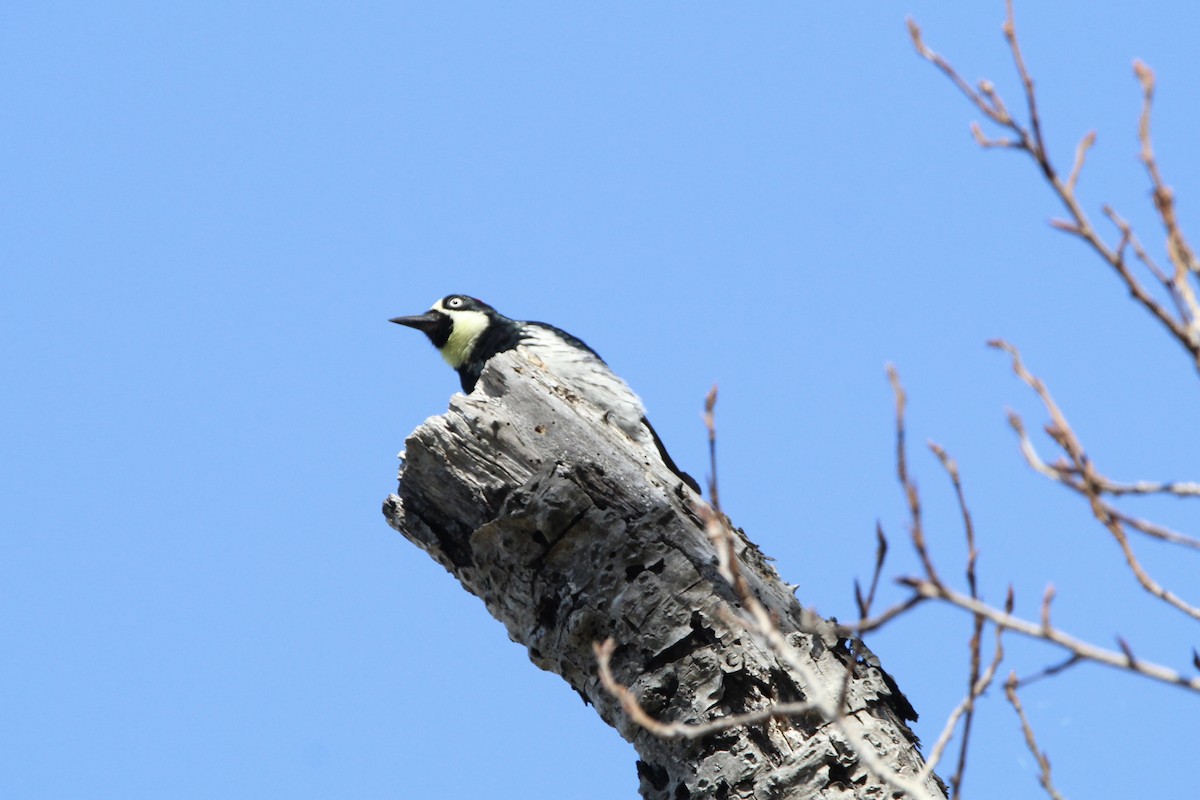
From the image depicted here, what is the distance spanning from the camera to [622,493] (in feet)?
11.3

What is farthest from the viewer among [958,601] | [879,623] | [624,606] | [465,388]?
[465,388]

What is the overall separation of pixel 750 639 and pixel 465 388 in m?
4.04

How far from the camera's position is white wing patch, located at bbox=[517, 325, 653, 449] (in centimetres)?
573

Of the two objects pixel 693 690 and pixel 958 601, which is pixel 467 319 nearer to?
pixel 693 690

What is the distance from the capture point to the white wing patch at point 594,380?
5734 mm

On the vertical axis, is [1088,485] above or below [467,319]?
below

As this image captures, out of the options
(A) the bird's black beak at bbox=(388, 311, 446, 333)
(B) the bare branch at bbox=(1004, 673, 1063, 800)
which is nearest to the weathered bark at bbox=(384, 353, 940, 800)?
(B) the bare branch at bbox=(1004, 673, 1063, 800)

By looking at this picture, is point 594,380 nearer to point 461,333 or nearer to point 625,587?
point 461,333

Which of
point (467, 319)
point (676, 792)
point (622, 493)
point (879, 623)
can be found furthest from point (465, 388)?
point (879, 623)

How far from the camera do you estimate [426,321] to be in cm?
770

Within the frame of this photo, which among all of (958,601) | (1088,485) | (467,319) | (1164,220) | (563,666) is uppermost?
(467,319)

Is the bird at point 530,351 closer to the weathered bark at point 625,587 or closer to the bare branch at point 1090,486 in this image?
the weathered bark at point 625,587

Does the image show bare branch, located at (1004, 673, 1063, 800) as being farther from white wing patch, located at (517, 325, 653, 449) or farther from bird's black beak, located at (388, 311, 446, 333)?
bird's black beak, located at (388, 311, 446, 333)

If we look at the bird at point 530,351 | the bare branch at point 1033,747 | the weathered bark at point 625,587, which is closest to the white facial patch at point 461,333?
the bird at point 530,351
